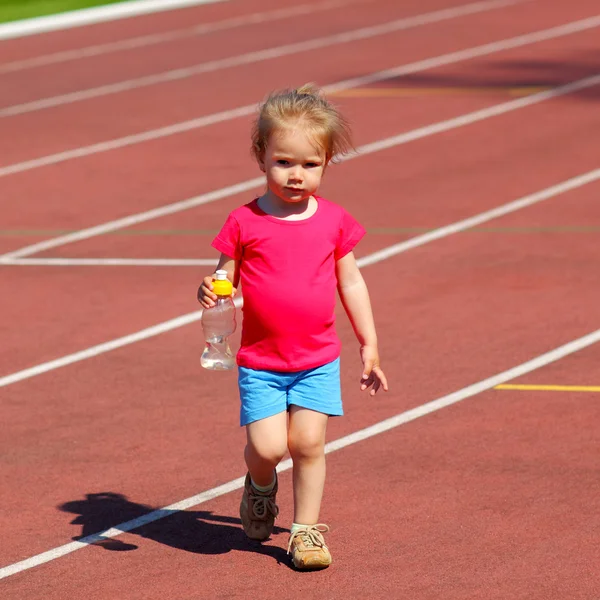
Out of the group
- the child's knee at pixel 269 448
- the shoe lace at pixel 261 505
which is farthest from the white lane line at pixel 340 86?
the child's knee at pixel 269 448

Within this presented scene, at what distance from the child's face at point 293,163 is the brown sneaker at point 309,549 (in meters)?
1.41

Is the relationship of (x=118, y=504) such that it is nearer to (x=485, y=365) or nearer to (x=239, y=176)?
(x=485, y=365)

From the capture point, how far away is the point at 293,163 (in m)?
6.32

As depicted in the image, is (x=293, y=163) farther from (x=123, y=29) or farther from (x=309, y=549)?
(x=123, y=29)

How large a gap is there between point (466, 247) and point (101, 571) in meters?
7.02

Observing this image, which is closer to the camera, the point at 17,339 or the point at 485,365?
the point at 485,365

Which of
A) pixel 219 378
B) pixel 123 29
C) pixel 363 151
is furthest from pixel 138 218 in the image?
pixel 123 29

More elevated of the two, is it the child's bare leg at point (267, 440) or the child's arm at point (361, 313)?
the child's arm at point (361, 313)

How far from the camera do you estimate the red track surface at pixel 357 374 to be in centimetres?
661

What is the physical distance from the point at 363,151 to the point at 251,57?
25.8 ft

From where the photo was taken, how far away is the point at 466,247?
12992 millimetres

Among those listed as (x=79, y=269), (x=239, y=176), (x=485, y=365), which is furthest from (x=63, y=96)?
(x=485, y=365)

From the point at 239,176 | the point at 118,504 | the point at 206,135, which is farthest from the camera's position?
the point at 206,135

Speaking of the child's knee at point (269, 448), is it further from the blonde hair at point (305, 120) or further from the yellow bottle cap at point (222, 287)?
the blonde hair at point (305, 120)
